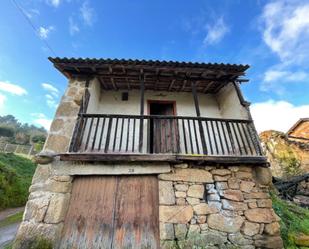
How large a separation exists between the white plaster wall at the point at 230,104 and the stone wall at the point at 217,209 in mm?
1559

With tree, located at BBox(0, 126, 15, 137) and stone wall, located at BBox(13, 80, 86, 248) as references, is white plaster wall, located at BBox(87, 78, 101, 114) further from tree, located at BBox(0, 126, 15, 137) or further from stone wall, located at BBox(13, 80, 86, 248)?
tree, located at BBox(0, 126, 15, 137)

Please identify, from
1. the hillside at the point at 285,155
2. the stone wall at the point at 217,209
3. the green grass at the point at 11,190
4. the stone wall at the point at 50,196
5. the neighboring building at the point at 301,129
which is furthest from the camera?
the neighboring building at the point at 301,129

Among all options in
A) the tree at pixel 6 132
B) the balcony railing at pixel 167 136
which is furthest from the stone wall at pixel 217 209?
the tree at pixel 6 132

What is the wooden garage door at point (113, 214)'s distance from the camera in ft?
11.3

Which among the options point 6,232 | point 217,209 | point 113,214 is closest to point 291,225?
point 217,209

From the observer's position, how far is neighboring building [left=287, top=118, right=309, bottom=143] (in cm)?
1322

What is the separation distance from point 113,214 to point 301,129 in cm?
1633

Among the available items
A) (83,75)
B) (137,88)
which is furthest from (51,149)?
(137,88)

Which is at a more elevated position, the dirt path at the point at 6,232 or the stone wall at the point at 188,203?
the stone wall at the point at 188,203

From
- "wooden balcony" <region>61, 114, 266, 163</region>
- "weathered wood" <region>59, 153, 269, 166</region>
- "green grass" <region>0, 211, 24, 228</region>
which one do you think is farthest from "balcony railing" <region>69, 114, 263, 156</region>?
"green grass" <region>0, 211, 24, 228</region>

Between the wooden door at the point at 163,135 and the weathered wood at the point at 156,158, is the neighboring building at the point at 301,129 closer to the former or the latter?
the weathered wood at the point at 156,158

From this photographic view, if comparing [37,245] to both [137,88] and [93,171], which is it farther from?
[137,88]

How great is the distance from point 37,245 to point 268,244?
14.2ft

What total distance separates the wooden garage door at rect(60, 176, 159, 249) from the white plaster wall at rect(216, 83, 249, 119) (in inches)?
114
